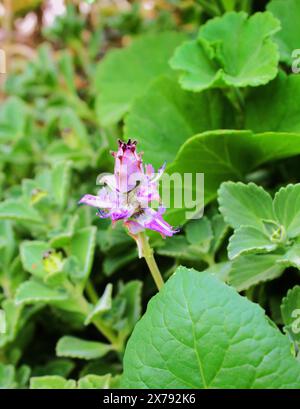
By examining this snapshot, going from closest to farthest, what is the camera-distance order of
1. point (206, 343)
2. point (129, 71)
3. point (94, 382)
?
1. point (206, 343)
2. point (94, 382)
3. point (129, 71)

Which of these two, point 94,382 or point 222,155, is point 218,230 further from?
point 94,382

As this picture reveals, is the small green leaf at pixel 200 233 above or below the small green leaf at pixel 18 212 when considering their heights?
below

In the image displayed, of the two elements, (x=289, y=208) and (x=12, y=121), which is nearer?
(x=289, y=208)

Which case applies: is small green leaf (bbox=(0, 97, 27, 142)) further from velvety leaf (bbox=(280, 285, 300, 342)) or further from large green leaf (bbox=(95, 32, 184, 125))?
velvety leaf (bbox=(280, 285, 300, 342))

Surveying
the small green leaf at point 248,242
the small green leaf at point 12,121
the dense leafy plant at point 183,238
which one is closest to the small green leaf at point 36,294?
the dense leafy plant at point 183,238

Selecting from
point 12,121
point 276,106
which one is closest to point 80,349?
point 276,106

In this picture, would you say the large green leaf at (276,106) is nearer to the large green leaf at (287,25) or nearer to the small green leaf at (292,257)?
the large green leaf at (287,25)

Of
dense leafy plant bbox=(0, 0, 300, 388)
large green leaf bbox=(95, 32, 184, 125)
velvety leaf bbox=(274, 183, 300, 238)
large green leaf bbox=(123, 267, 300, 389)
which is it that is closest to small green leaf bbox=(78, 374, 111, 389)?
dense leafy plant bbox=(0, 0, 300, 388)
